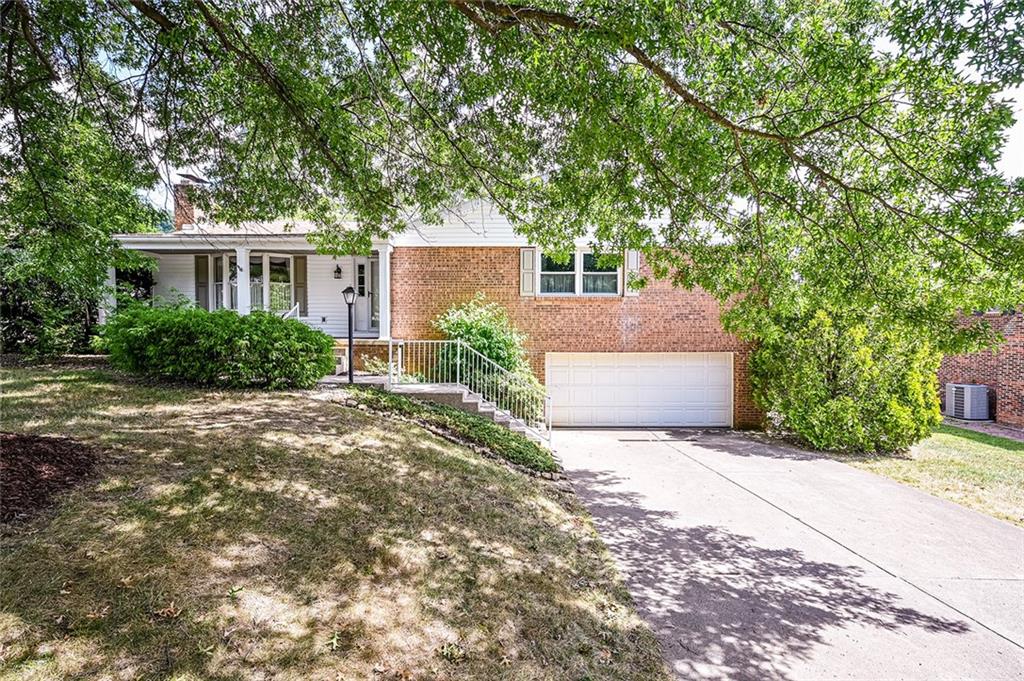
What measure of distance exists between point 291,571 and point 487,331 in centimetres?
761

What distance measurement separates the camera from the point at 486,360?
32.8ft

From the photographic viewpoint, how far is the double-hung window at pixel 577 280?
12.3 m

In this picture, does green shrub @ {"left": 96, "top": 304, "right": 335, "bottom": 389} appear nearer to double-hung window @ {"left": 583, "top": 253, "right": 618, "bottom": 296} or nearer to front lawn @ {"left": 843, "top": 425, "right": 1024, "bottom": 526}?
double-hung window @ {"left": 583, "top": 253, "right": 618, "bottom": 296}

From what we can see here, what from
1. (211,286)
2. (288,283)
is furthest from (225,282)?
(288,283)

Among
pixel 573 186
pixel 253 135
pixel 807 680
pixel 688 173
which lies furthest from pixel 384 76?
pixel 807 680

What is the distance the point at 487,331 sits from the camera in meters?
10.8

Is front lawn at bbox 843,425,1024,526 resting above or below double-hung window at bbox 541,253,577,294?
below

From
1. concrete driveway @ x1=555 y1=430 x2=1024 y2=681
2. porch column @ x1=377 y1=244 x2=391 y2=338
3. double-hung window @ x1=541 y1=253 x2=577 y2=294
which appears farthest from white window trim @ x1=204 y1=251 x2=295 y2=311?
concrete driveway @ x1=555 y1=430 x2=1024 y2=681

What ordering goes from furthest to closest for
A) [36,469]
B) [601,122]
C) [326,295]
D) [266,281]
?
1. [326,295]
2. [266,281]
3. [601,122]
4. [36,469]

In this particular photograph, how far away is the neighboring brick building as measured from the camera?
12.8 m

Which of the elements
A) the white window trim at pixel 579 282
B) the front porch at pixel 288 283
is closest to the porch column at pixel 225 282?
the front porch at pixel 288 283

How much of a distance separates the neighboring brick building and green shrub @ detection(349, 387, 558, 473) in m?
11.2

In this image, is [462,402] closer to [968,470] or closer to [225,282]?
[225,282]

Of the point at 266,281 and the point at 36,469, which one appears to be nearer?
the point at 36,469
